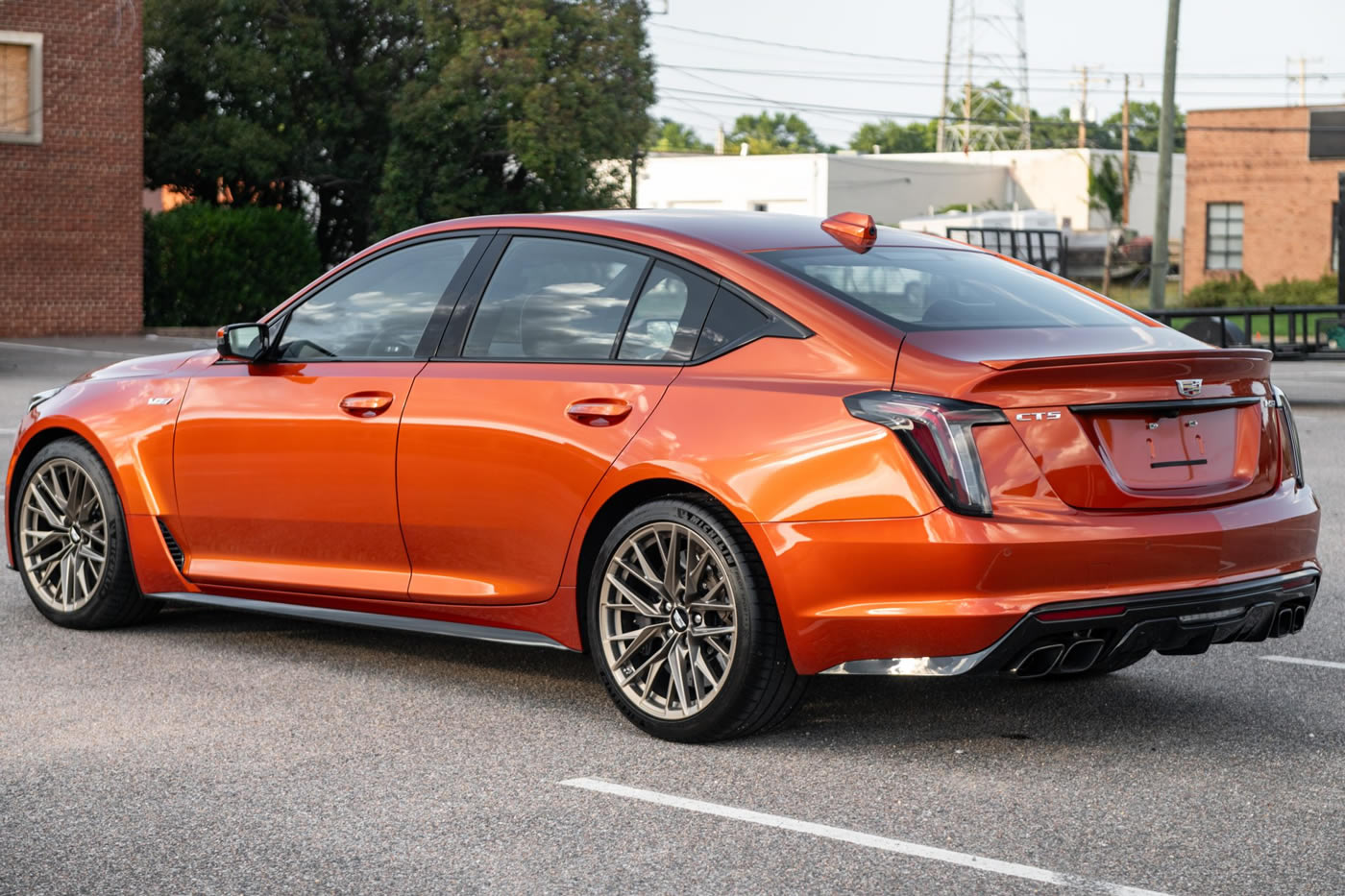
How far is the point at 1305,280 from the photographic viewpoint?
170 ft

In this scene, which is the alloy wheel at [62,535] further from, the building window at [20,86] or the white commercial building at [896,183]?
the white commercial building at [896,183]

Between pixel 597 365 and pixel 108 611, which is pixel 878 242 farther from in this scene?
pixel 108 611

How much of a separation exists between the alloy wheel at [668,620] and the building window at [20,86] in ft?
101

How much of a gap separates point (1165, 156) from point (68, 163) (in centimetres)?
2005

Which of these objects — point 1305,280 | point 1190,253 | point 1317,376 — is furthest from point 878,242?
point 1190,253

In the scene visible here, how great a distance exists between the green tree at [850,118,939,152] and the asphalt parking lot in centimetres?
14194

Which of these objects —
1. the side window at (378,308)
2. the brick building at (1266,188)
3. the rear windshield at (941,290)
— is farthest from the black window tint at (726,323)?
the brick building at (1266,188)

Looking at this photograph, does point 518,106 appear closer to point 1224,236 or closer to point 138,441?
point 1224,236

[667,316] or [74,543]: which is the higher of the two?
[667,316]

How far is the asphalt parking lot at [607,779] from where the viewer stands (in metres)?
4.35

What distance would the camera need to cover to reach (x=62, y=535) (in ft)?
24.4

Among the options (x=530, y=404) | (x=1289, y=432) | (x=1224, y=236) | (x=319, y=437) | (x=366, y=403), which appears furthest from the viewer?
(x=1224, y=236)

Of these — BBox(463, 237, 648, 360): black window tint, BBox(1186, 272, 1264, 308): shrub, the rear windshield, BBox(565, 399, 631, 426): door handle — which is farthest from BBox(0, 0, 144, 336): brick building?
the rear windshield

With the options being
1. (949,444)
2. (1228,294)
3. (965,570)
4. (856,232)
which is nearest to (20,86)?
(856,232)
